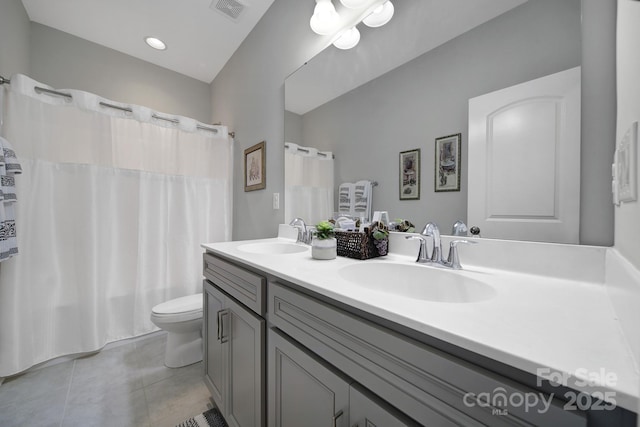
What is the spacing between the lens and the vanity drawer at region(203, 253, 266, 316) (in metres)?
0.85

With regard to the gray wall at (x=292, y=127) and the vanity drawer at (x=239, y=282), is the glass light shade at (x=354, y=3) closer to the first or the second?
the gray wall at (x=292, y=127)

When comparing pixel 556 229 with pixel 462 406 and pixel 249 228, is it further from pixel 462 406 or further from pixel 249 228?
pixel 249 228

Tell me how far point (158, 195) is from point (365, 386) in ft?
7.00

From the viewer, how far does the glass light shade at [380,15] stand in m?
1.09

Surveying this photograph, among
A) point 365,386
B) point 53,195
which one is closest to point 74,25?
point 53,195

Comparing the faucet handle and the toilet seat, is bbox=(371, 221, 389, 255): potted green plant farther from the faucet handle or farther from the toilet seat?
the toilet seat

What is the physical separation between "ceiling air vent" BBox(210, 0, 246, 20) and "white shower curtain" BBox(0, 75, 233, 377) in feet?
2.86

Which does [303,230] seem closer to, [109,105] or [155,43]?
[109,105]

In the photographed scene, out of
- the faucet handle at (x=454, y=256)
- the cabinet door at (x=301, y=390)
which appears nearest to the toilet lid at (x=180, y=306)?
the cabinet door at (x=301, y=390)

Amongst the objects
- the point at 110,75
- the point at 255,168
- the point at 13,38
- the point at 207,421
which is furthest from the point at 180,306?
the point at 110,75

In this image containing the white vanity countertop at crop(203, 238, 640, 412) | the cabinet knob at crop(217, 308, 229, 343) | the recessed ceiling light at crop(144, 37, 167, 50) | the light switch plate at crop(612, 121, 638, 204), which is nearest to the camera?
the white vanity countertop at crop(203, 238, 640, 412)

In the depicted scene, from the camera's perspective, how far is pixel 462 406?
375 mm

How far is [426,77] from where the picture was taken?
3.21 feet

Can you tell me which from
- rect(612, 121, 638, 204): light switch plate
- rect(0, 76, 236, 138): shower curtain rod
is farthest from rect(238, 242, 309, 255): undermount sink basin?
rect(0, 76, 236, 138): shower curtain rod
